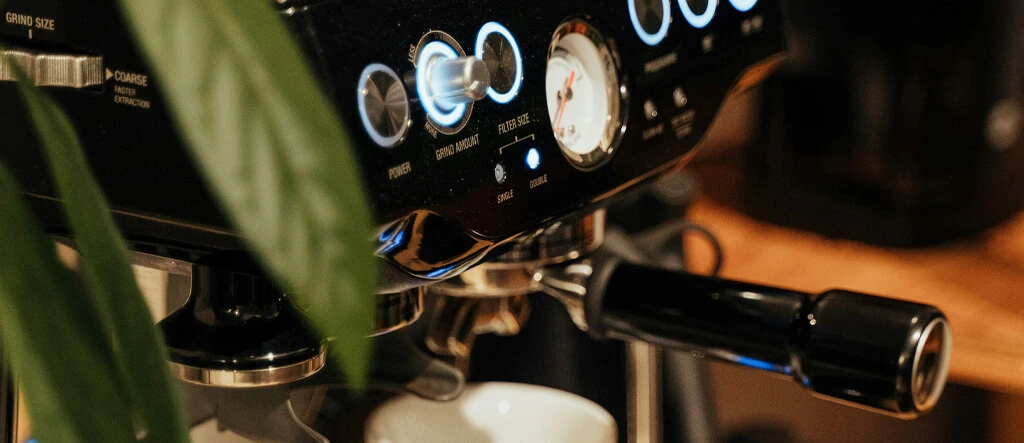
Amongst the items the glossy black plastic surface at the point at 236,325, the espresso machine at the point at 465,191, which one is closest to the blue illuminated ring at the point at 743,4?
the espresso machine at the point at 465,191

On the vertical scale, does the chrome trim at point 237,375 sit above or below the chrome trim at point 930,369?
above

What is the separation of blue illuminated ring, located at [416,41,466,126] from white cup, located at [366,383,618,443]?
21 cm

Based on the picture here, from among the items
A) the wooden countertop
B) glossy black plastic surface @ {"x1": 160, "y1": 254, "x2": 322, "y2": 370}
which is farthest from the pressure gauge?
the wooden countertop

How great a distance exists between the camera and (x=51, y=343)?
15 centimetres

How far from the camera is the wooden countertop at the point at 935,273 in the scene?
2.55 ft

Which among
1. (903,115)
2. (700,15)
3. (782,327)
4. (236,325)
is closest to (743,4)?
(700,15)

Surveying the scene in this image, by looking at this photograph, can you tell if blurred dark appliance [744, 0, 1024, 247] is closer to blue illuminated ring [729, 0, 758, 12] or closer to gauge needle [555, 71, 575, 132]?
blue illuminated ring [729, 0, 758, 12]

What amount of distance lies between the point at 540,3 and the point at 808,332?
6.4 inches

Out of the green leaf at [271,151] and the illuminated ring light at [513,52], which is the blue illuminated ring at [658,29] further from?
the green leaf at [271,151]

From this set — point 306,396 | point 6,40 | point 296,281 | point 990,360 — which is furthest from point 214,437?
point 990,360

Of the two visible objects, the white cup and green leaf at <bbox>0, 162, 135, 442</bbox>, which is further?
the white cup

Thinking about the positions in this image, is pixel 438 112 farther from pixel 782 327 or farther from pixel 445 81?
pixel 782 327

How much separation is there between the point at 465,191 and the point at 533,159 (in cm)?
4

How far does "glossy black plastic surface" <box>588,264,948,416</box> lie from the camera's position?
37cm
